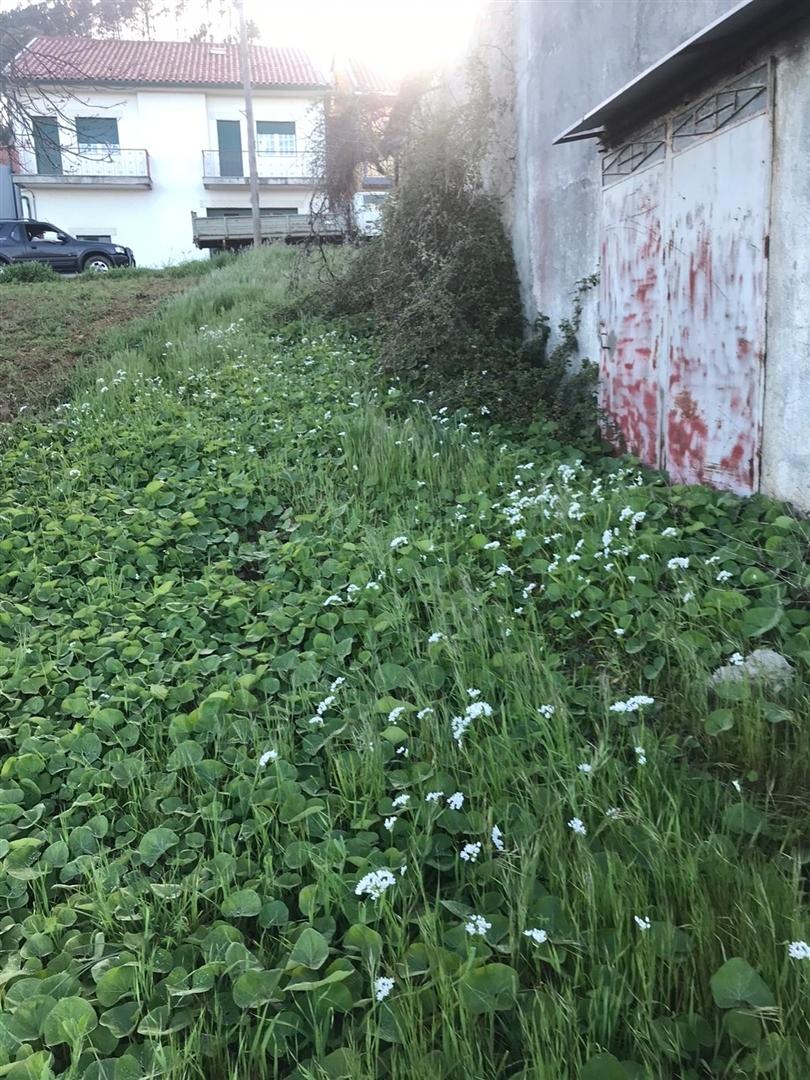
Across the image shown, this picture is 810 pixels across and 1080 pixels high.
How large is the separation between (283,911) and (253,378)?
21.1 feet

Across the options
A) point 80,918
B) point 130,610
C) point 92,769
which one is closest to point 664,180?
point 130,610

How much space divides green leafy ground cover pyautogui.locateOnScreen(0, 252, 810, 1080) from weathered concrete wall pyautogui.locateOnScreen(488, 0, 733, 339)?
2163mm

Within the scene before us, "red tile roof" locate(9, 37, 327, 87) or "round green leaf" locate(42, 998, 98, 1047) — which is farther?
"red tile roof" locate(9, 37, 327, 87)

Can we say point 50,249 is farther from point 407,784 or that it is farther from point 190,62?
point 407,784

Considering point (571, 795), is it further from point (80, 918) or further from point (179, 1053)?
point (80, 918)

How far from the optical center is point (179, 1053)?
1.93m

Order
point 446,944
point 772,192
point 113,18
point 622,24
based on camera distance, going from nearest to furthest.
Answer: point 446,944
point 772,192
point 622,24
point 113,18

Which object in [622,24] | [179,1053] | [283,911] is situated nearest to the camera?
[179,1053]

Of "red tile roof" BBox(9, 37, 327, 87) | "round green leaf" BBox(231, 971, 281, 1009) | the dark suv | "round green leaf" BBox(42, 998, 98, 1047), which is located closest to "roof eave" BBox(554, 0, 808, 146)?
"round green leaf" BBox(231, 971, 281, 1009)

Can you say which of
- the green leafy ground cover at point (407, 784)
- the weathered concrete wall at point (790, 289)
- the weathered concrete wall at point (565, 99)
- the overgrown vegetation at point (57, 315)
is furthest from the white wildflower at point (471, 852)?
the overgrown vegetation at point (57, 315)

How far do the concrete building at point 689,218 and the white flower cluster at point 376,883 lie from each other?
2.83m

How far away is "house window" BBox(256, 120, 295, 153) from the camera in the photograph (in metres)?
30.8

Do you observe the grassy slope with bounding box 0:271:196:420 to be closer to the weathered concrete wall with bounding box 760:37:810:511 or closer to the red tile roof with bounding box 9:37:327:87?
the weathered concrete wall with bounding box 760:37:810:511

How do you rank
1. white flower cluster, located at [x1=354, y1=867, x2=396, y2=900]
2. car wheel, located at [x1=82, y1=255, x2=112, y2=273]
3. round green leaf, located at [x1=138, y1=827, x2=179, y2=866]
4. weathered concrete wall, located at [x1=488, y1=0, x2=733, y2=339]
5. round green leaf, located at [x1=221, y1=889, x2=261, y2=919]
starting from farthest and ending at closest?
car wheel, located at [x1=82, y1=255, x2=112, y2=273]
weathered concrete wall, located at [x1=488, y1=0, x2=733, y2=339]
round green leaf, located at [x1=138, y1=827, x2=179, y2=866]
round green leaf, located at [x1=221, y1=889, x2=261, y2=919]
white flower cluster, located at [x1=354, y1=867, x2=396, y2=900]
